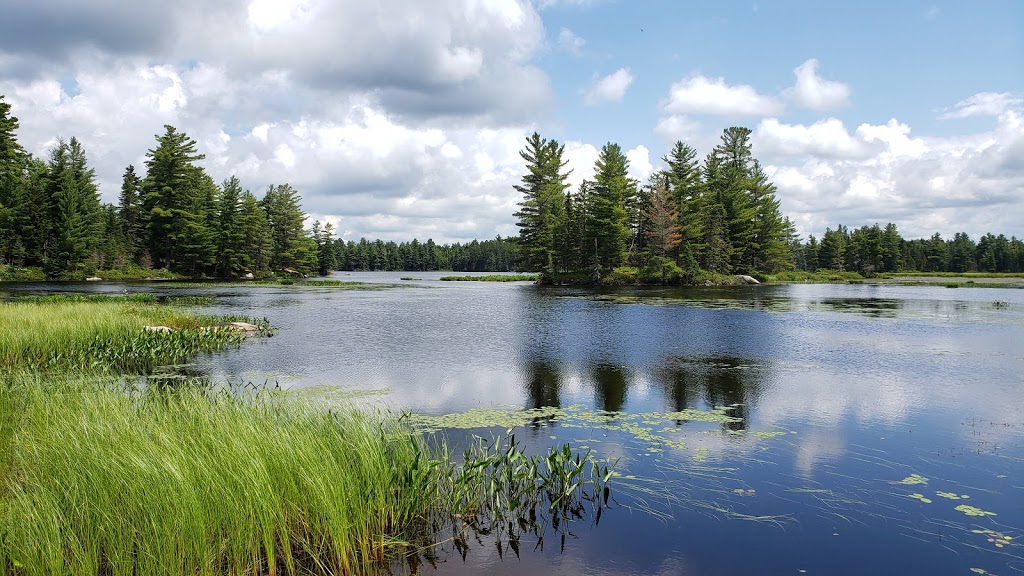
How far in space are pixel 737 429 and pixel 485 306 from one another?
107 feet

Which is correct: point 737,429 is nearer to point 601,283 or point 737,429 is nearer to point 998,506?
point 998,506

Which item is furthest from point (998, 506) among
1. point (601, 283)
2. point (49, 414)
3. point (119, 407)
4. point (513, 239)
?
point (513, 239)

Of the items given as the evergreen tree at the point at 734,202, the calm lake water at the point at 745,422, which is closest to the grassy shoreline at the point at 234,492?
the calm lake water at the point at 745,422

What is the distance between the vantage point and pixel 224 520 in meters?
5.63

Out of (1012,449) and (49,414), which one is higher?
(49,414)

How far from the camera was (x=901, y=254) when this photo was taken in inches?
4882

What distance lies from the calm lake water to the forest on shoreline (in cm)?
4147

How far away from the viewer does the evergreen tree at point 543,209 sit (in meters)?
80.4

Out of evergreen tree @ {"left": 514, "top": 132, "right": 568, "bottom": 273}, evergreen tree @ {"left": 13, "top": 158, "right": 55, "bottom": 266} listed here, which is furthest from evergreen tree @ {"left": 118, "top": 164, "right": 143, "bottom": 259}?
evergreen tree @ {"left": 514, "top": 132, "right": 568, "bottom": 273}

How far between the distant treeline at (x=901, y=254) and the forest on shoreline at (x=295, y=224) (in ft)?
3.15

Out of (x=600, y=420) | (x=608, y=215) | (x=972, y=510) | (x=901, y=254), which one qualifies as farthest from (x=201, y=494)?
(x=901, y=254)

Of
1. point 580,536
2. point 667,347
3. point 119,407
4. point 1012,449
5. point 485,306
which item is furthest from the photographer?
point 485,306

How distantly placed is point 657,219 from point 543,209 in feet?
72.1

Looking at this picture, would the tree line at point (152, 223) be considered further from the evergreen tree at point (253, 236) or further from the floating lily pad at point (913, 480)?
the floating lily pad at point (913, 480)
